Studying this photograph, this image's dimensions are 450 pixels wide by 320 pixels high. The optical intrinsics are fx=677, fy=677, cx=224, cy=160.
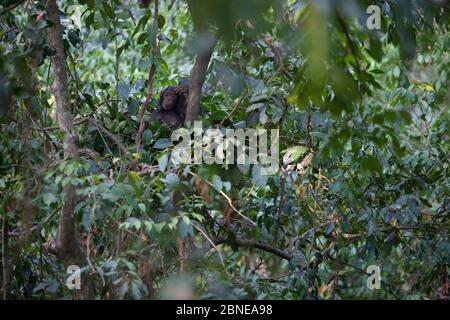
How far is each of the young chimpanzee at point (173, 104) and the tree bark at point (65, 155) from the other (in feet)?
4.35

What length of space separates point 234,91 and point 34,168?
140 cm

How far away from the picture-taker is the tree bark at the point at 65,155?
320 cm

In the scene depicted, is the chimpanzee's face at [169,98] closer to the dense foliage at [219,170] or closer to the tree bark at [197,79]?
the dense foliage at [219,170]

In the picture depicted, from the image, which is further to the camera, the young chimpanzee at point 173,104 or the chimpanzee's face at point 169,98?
the chimpanzee's face at point 169,98

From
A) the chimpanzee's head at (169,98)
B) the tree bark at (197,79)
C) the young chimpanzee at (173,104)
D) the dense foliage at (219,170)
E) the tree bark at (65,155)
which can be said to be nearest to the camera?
the dense foliage at (219,170)

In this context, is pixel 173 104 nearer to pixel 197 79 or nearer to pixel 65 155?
pixel 197 79

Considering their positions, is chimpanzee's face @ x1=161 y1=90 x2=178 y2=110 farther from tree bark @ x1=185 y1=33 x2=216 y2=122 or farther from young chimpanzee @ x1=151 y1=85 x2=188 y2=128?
tree bark @ x1=185 y1=33 x2=216 y2=122

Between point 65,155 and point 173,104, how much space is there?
1980 mm

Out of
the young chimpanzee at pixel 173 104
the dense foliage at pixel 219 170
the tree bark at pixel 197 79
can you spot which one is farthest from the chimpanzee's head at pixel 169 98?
the tree bark at pixel 197 79

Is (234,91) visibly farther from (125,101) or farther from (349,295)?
(349,295)

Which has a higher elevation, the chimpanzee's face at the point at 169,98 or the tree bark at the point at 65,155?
A: the chimpanzee's face at the point at 169,98

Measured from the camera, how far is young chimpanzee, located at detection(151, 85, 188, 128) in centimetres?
493

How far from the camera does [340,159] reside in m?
4.38

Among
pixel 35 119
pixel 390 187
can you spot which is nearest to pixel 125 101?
pixel 35 119
